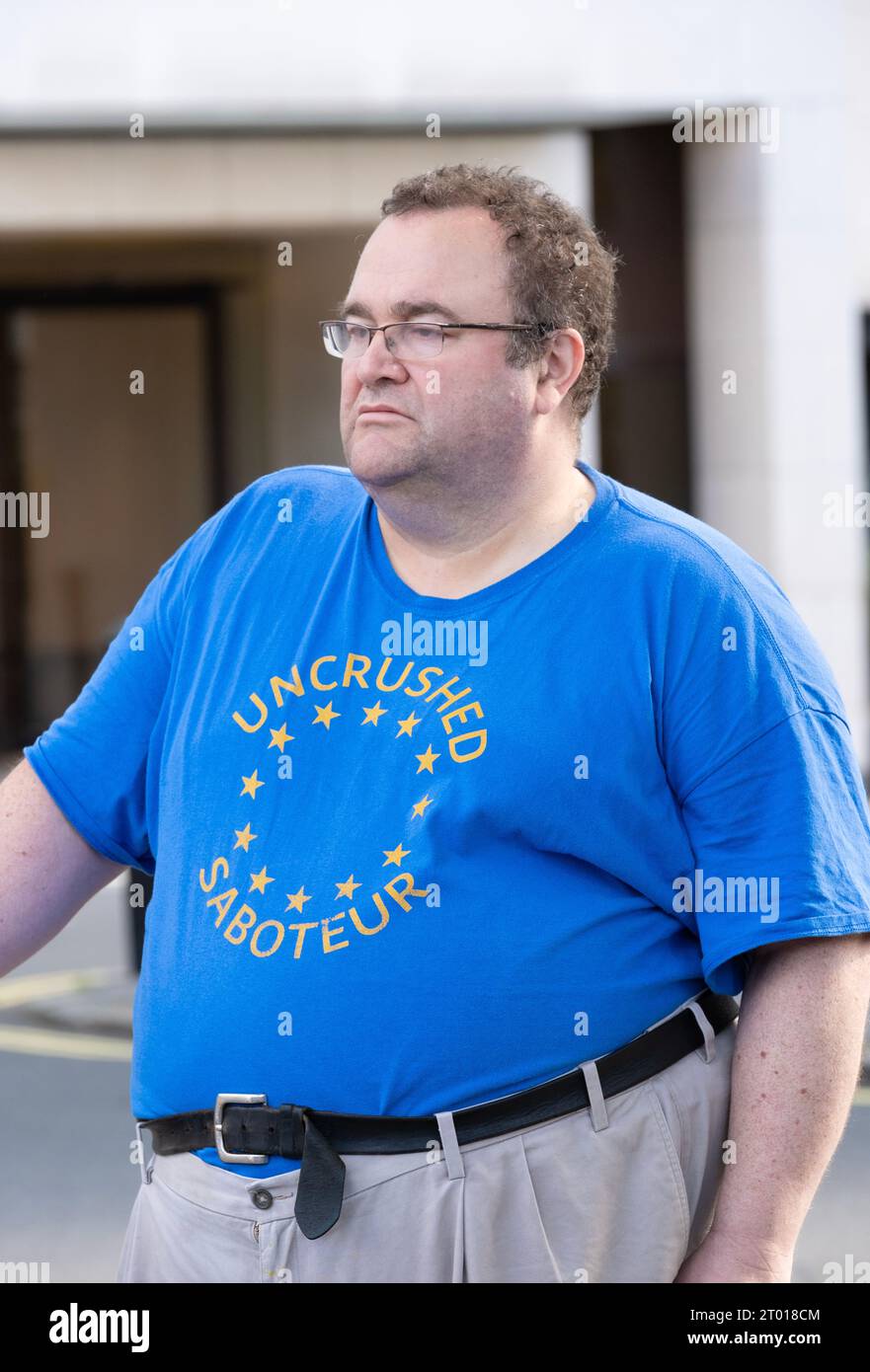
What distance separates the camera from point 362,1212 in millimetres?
1920

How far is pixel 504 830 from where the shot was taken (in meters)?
1.91

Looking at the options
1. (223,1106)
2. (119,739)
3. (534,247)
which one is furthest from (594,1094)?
(534,247)

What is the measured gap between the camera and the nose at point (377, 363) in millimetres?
2006

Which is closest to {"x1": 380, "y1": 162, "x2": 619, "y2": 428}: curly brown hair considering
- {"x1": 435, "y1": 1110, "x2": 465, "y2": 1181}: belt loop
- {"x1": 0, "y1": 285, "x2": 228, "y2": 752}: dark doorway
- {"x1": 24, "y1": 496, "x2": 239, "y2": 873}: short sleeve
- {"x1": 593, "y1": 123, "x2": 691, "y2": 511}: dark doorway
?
{"x1": 24, "y1": 496, "x2": 239, "y2": 873}: short sleeve

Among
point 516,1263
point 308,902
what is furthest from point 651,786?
point 516,1263

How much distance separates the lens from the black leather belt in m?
1.90

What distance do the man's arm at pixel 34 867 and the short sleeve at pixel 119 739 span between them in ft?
0.07

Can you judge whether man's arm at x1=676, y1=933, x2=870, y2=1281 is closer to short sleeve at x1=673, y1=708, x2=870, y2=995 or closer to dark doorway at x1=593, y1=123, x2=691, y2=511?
short sleeve at x1=673, y1=708, x2=870, y2=995

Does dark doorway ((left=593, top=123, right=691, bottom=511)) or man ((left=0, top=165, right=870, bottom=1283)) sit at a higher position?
dark doorway ((left=593, top=123, right=691, bottom=511))

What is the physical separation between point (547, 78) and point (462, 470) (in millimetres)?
9524

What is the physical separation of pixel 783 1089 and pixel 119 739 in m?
0.92

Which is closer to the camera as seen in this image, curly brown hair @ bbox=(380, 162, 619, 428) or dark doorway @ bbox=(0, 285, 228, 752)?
curly brown hair @ bbox=(380, 162, 619, 428)

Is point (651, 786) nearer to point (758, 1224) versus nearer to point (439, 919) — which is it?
point (439, 919)

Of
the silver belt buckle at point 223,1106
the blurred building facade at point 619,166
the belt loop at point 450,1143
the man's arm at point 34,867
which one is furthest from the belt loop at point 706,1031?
the blurred building facade at point 619,166
